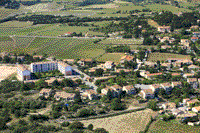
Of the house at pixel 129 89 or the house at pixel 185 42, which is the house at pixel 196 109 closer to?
the house at pixel 129 89

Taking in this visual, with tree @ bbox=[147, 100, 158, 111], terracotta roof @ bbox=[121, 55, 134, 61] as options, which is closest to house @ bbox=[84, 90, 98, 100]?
tree @ bbox=[147, 100, 158, 111]

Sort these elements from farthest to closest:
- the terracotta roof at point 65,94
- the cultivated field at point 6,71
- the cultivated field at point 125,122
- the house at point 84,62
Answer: the house at point 84,62
the cultivated field at point 6,71
the terracotta roof at point 65,94
the cultivated field at point 125,122

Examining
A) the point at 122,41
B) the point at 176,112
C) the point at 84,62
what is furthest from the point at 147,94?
the point at 122,41

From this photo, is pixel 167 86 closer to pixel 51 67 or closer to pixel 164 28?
pixel 51 67

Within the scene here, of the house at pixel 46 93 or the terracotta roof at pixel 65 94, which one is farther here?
the house at pixel 46 93

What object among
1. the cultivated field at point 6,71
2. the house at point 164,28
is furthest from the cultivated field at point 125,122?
the house at point 164,28

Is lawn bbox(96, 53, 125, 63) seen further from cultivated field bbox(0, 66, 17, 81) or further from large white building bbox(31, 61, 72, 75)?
cultivated field bbox(0, 66, 17, 81)

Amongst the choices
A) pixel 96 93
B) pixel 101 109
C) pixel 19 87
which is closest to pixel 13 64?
pixel 19 87
